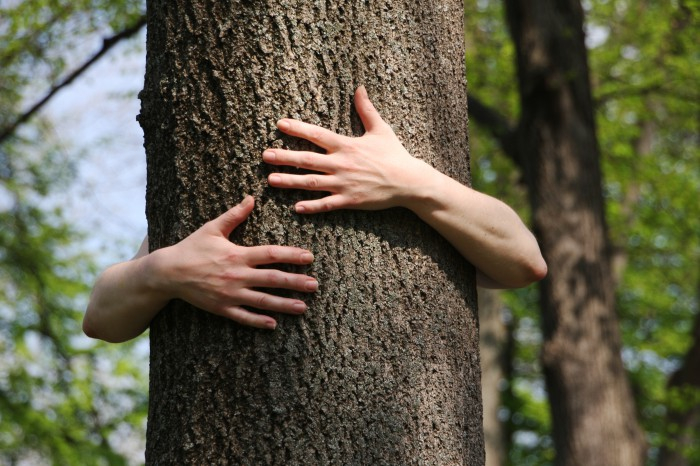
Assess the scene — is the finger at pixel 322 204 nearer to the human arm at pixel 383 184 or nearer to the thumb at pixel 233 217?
the human arm at pixel 383 184

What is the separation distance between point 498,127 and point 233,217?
23.2 feet

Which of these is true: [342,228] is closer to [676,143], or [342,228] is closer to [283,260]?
[283,260]

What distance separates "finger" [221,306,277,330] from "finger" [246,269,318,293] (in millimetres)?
65

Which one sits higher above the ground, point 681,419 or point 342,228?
point 342,228

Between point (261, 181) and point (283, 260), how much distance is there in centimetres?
20

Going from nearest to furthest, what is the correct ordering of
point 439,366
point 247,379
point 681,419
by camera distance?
point 247,379 → point 439,366 → point 681,419

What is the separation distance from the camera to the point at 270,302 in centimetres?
180

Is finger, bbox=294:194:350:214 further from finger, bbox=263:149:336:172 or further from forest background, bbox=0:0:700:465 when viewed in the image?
forest background, bbox=0:0:700:465

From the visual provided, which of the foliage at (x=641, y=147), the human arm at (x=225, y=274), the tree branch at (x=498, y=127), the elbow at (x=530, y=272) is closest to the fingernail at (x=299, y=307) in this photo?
the human arm at (x=225, y=274)

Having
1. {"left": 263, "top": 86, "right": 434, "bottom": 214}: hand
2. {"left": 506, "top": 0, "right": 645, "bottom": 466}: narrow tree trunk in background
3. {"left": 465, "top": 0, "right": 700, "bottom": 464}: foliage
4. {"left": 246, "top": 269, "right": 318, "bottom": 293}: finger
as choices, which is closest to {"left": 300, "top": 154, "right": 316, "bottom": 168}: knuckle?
{"left": 263, "top": 86, "right": 434, "bottom": 214}: hand

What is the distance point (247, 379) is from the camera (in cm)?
180

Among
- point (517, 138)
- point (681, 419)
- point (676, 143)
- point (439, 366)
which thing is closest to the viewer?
point (439, 366)

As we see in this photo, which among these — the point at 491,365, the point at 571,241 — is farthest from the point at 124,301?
the point at 491,365

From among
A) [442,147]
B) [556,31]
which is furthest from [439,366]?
[556,31]
